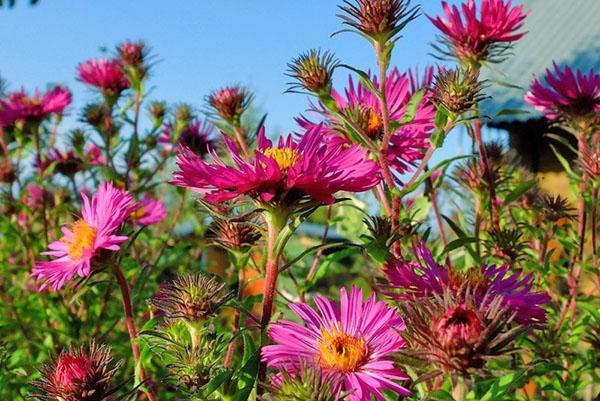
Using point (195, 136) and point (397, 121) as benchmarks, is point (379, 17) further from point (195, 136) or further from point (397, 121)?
point (195, 136)

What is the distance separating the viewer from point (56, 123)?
2.53 meters

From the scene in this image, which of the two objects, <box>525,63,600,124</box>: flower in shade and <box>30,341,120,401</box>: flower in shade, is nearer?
<box>30,341,120,401</box>: flower in shade

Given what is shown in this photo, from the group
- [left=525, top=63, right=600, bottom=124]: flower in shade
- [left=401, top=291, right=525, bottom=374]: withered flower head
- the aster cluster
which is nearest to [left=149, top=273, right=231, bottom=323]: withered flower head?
the aster cluster

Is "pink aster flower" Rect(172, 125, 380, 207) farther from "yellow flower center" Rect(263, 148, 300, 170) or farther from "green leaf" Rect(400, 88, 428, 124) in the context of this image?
"green leaf" Rect(400, 88, 428, 124)

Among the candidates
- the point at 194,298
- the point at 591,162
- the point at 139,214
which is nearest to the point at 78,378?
the point at 194,298

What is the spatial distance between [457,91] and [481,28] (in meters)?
0.29

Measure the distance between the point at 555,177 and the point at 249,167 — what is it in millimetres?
4837

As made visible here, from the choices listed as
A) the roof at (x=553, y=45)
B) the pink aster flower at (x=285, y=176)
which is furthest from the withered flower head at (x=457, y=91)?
the roof at (x=553, y=45)

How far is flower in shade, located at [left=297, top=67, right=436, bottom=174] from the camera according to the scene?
103 cm

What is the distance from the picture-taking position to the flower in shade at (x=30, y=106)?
7.00 ft

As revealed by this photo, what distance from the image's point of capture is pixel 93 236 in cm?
97

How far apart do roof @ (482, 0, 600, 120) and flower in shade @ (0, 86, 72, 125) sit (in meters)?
3.90

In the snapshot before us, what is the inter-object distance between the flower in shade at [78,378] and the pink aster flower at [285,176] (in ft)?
0.71

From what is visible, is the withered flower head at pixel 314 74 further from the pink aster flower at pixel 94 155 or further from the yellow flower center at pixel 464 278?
the pink aster flower at pixel 94 155
